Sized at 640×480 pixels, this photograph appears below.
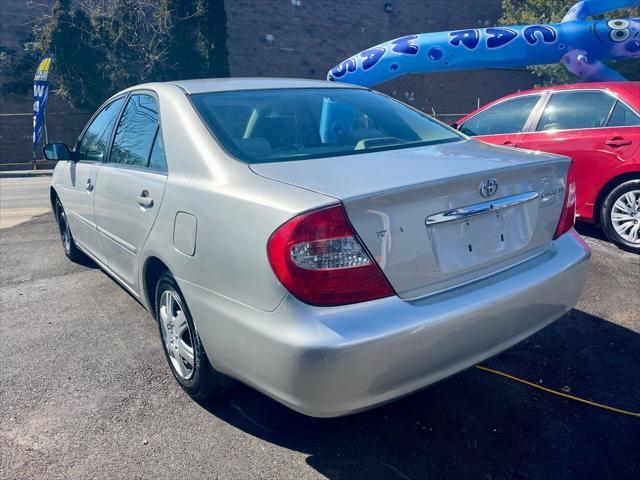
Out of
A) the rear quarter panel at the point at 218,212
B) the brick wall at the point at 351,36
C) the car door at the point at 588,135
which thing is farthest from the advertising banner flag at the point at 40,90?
the rear quarter panel at the point at 218,212

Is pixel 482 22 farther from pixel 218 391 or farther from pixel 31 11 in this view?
pixel 218 391

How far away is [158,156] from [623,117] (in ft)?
14.7

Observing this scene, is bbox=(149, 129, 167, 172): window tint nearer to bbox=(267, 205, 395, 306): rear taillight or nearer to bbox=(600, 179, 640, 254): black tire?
bbox=(267, 205, 395, 306): rear taillight

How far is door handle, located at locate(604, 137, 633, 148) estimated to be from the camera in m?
4.98

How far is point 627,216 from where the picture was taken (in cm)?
500

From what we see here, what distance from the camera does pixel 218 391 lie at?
2580mm

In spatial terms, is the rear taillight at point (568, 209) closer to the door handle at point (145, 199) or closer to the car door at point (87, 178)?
the door handle at point (145, 199)

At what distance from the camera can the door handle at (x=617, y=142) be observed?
16.3ft

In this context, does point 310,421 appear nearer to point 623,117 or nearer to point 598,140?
point 598,140

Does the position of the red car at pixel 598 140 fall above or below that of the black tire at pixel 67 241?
above

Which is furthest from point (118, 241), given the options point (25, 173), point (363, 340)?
point (25, 173)

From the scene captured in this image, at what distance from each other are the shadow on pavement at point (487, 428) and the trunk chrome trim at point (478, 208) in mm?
728

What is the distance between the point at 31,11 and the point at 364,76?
50.3 ft

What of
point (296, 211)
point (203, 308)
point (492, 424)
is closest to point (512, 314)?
point (492, 424)
